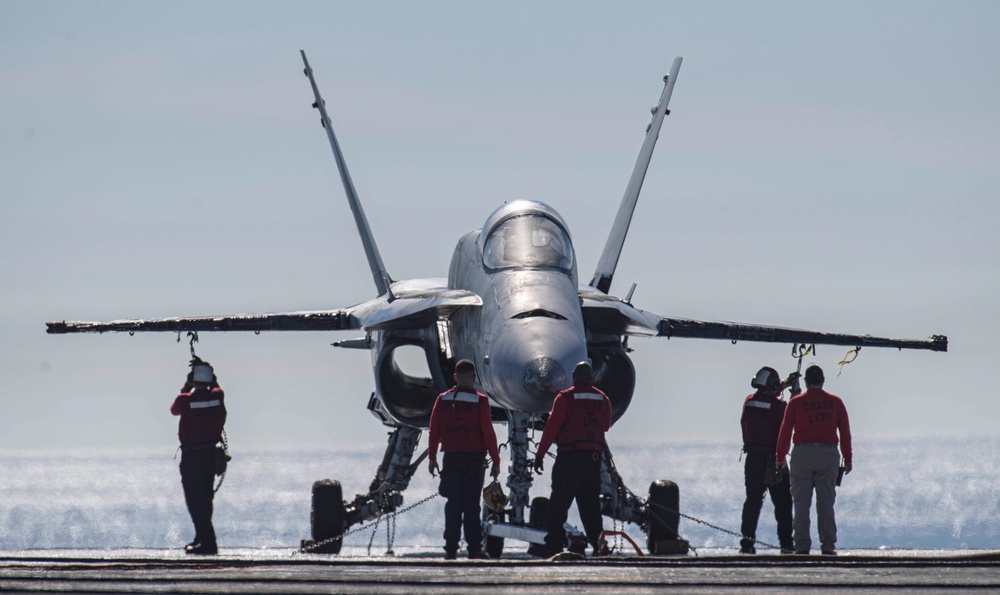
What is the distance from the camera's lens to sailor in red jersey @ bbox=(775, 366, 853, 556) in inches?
629

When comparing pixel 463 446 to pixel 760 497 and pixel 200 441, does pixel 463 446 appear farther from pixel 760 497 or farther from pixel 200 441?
pixel 760 497

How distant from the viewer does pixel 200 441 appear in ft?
56.2

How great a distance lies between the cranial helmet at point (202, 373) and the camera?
17.3 meters

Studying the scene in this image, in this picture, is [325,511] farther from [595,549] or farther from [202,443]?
[595,549]

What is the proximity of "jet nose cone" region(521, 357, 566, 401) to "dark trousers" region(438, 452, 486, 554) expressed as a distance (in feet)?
3.36

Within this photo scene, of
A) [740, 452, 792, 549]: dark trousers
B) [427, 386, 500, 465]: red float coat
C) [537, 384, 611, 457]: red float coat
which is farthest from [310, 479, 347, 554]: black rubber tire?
[537, 384, 611, 457]: red float coat

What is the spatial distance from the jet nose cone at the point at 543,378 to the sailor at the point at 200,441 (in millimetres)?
4396

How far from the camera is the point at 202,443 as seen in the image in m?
17.1

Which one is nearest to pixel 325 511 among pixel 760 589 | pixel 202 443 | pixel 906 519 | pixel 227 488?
pixel 202 443

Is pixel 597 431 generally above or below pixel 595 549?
above

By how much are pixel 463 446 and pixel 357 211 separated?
8.83 m

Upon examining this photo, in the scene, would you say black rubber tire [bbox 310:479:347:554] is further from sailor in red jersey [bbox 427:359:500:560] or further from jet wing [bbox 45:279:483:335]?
sailor in red jersey [bbox 427:359:500:560]

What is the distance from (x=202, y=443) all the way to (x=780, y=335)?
696 cm

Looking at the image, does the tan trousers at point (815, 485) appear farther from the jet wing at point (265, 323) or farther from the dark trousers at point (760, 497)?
the jet wing at point (265, 323)
